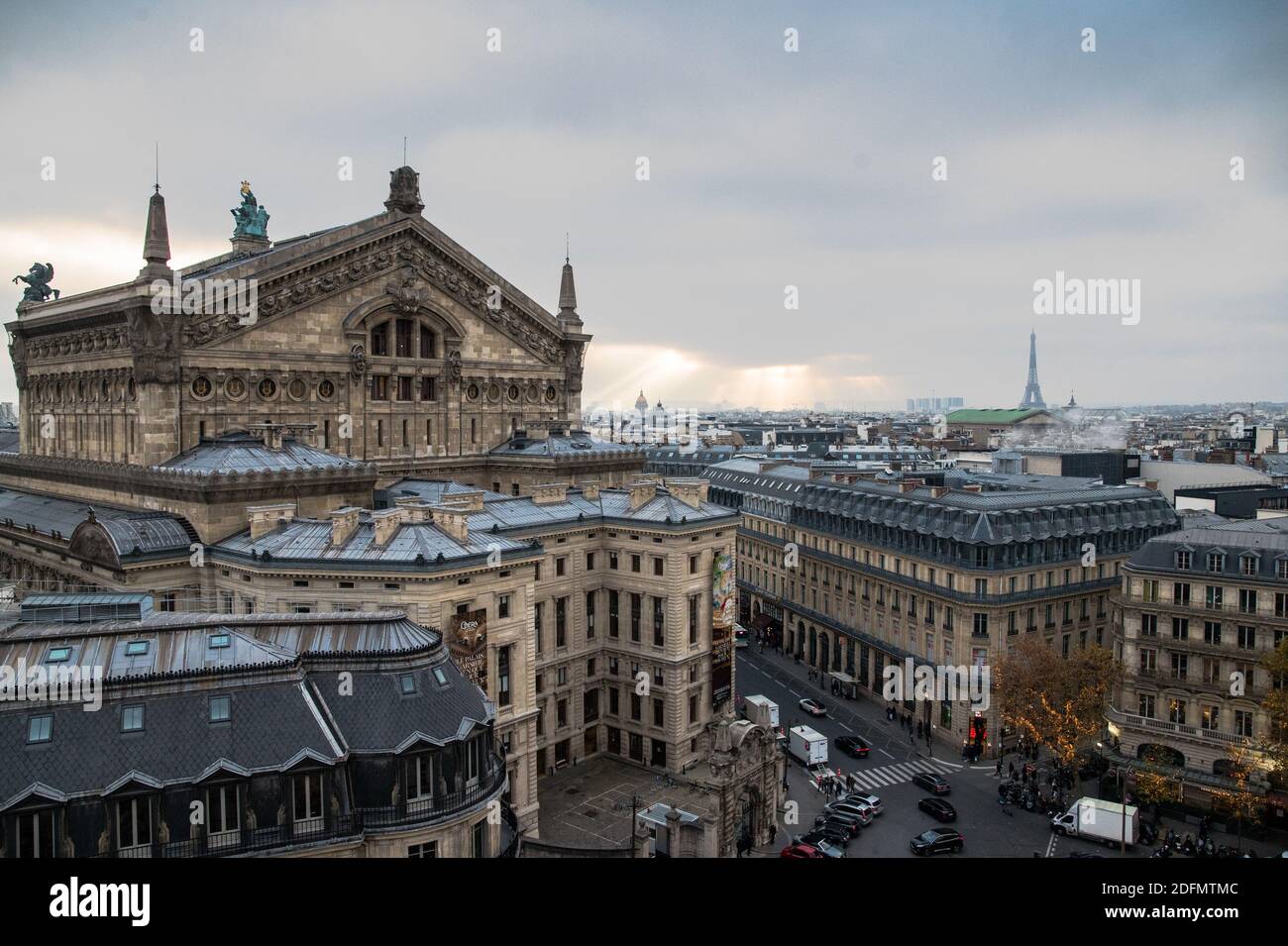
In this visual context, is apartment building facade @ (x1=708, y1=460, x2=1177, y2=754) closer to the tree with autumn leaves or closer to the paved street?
the paved street

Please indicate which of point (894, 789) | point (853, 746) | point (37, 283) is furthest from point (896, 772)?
point (37, 283)

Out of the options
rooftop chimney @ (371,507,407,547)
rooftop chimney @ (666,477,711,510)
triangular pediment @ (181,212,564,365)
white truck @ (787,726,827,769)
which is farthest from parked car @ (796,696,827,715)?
rooftop chimney @ (371,507,407,547)

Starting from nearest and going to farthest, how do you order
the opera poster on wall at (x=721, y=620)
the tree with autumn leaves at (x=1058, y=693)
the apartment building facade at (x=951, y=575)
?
the tree with autumn leaves at (x=1058, y=693)
the opera poster on wall at (x=721, y=620)
the apartment building facade at (x=951, y=575)

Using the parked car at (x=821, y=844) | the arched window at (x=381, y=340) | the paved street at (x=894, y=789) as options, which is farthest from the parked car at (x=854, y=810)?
the arched window at (x=381, y=340)

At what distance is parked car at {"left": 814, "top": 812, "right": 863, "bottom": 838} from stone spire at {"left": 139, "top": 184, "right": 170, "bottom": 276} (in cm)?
5403

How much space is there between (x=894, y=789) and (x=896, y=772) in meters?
3.39

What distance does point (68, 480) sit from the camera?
2953 inches

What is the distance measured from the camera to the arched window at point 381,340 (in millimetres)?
76438

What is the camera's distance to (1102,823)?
58.7 metres

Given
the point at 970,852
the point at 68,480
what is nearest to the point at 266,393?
the point at 68,480

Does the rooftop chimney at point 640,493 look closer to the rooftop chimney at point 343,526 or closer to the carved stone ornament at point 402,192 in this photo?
the rooftop chimney at point 343,526

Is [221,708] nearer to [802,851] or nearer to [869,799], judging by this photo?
[802,851]

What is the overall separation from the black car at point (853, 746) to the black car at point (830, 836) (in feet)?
45.3
